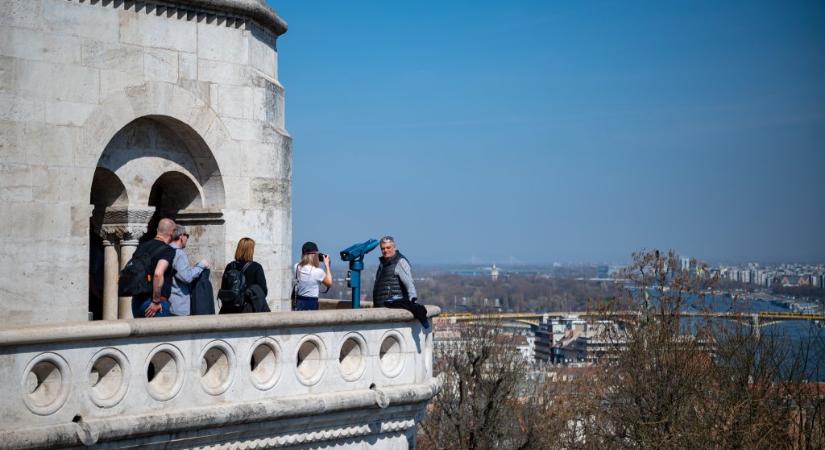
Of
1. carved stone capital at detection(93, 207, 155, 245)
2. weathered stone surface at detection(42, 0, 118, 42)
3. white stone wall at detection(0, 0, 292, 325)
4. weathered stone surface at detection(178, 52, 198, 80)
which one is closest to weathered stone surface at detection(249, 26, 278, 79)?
white stone wall at detection(0, 0, 292, 325)

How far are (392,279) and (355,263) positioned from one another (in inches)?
24.4

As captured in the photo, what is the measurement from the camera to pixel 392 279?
1198 cm

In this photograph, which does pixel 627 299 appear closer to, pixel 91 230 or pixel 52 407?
pixel 91 230

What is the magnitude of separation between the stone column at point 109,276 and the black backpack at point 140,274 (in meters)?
1.71

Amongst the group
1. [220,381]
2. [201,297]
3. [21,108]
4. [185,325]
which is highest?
[21,108]

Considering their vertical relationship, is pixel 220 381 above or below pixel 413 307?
below

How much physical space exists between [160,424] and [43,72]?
12.1 feet

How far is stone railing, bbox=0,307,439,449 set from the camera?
8.73 meters

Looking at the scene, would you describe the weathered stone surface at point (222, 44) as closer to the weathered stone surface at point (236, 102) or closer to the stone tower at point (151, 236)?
the stone tower at point (151, 236)

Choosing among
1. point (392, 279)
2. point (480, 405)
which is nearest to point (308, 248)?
point (392, 279)

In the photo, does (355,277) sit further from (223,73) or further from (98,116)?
(98,116)

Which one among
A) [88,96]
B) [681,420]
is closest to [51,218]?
[88,96]

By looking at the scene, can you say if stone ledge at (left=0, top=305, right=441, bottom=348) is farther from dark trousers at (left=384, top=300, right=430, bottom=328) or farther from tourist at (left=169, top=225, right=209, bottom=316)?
tourist at (left=169, top=225, right=209, bottom=316)

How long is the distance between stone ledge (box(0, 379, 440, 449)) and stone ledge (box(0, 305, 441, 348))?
65 centimetres
